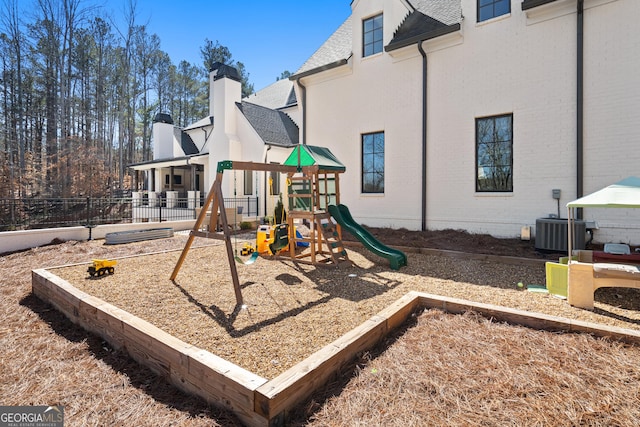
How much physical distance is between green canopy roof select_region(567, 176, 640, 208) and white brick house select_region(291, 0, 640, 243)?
3339 millimetres

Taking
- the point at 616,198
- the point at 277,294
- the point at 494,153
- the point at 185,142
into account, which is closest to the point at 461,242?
the point at 494,153

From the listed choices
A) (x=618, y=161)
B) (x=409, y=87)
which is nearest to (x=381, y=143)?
(x=409, y=87)

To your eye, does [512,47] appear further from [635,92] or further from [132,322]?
[132,322]

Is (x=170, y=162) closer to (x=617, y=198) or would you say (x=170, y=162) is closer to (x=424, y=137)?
(x=424, y=137)

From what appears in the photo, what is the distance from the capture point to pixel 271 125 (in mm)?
16469

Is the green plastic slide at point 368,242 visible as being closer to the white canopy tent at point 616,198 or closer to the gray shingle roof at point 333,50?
the white canopy tent at point 616,198

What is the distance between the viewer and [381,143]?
10359mm

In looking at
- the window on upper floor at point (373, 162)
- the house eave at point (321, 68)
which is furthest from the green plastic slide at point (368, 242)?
the house eave at point (321, 68)

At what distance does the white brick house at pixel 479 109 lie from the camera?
→ 6.88m

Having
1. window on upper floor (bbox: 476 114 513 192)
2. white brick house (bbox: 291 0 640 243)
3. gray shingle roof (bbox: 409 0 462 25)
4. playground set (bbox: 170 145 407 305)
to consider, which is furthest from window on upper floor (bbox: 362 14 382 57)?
playground set (bbox: 170 145 407 305)

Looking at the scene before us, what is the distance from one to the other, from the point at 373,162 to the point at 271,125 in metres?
8.01

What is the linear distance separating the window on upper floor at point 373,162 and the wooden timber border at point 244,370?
6984 millimetres

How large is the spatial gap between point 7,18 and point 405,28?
26064 mm

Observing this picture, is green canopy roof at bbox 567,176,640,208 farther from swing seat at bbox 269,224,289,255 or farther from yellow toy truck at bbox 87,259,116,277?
yellow toy truck at bbox 87,259,116,277
